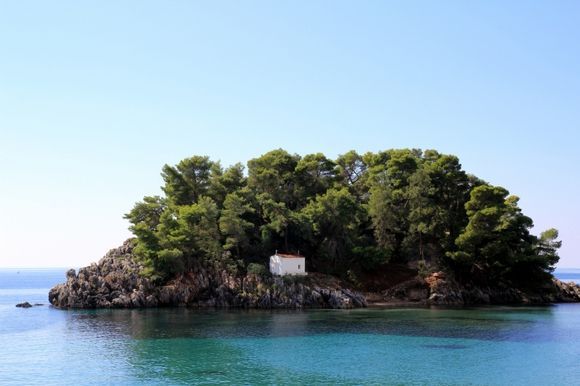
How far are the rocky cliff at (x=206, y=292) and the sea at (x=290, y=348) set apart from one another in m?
6.84

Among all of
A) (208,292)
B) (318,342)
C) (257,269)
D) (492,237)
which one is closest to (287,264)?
(257,269)

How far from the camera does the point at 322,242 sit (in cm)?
8931

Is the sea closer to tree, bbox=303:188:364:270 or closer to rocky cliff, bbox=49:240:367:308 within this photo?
rocky cliff, bbox=49:240:367:308

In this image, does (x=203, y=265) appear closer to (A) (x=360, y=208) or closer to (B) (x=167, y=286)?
(B) (x=167, y=286)

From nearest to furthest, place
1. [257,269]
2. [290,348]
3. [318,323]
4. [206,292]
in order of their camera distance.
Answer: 1. [290,348]
2. [318,323]
3. [257,269]
4. [206,292]

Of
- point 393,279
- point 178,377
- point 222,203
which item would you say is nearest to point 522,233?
point 393,279

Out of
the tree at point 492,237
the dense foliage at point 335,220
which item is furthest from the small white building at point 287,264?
the tree at point 492,237

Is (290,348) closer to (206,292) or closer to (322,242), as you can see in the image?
(206,292)

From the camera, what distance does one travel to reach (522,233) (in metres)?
93.9

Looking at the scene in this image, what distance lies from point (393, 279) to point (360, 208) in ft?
42.9

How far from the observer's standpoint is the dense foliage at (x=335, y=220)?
3280 inches

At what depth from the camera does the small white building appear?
82.2 meters

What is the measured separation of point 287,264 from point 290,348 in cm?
3395

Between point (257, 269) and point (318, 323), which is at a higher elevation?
point (257, 269)
